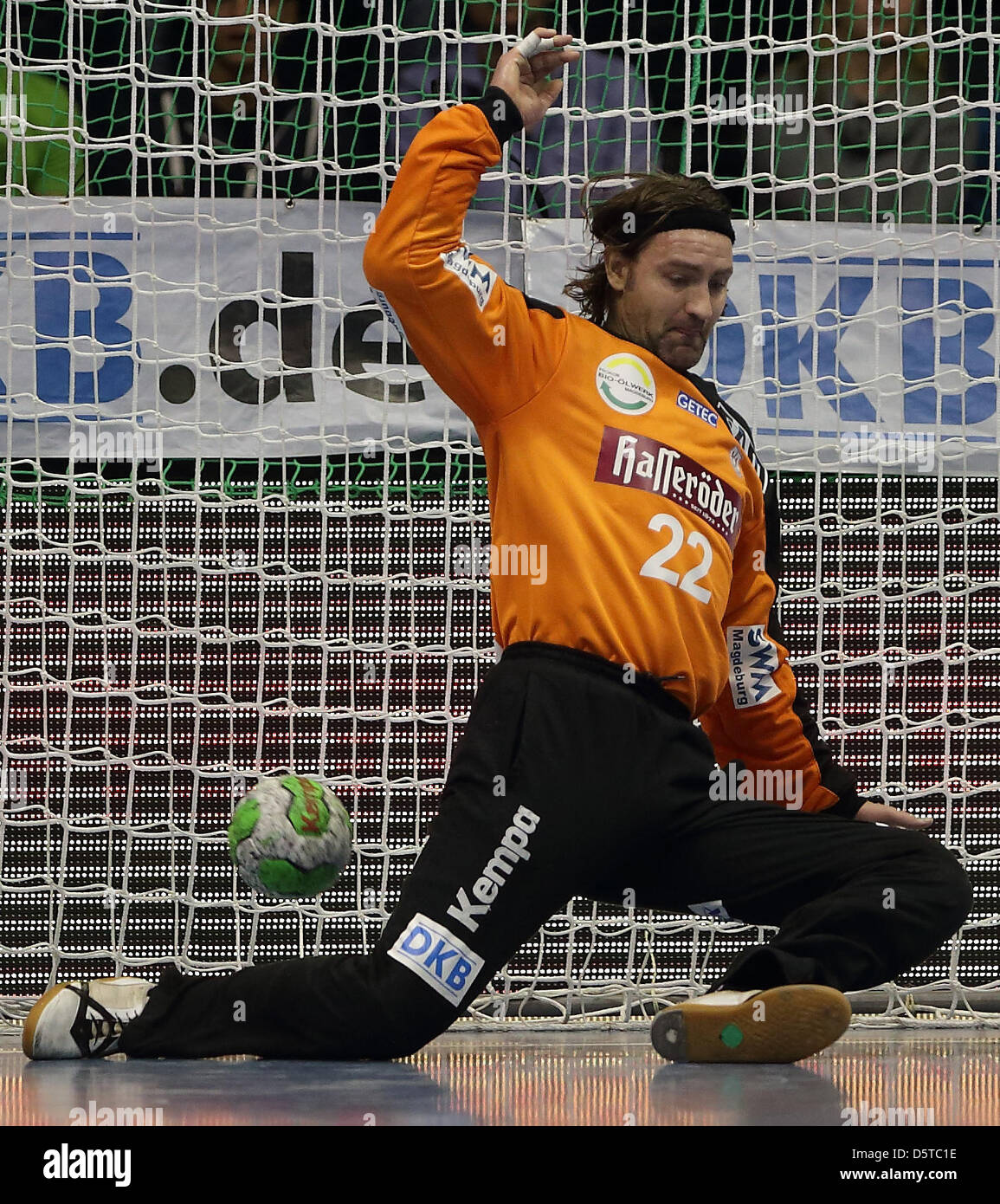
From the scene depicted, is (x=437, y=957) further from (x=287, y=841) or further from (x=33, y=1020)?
(x=33, y=1020)

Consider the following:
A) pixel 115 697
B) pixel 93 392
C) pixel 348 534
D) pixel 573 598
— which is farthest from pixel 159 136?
pixel 573 598

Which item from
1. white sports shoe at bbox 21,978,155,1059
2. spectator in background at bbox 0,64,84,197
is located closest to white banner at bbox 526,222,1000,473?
spectator in background at bbox 0,64,84,197

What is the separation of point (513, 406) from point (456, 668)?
2.27 m

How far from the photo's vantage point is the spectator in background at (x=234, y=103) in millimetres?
4281

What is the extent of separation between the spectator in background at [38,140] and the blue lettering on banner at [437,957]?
2.47m

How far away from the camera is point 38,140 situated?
432cm

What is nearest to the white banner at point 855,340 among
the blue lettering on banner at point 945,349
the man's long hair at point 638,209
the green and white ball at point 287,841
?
the blue lettering on banner at point 945,349

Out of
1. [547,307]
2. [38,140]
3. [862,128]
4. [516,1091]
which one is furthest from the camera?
[862,128]

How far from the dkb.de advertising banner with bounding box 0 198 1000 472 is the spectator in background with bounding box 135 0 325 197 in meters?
0.19

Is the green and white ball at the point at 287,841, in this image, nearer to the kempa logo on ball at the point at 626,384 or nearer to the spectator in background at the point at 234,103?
the kempa logo on ball at the point at 626,384

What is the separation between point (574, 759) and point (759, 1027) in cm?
57

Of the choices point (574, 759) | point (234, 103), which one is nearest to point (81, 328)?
point (234, 103)

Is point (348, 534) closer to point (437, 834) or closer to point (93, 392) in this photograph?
point (93, 392)
